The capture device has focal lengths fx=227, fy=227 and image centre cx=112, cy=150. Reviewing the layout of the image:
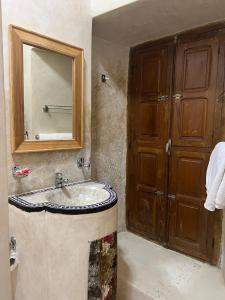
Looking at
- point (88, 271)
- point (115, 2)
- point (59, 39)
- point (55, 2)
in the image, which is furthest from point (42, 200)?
point (115, 2)

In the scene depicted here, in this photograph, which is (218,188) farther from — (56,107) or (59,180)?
(56,107)

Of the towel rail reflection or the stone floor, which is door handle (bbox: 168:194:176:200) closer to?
the stone floor

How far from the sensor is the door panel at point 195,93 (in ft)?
5.94

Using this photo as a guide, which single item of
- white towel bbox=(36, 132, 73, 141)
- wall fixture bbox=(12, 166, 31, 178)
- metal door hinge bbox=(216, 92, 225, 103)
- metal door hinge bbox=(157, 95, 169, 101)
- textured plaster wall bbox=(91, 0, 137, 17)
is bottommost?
wall fixture bbox=(12, 166, 31, 178)

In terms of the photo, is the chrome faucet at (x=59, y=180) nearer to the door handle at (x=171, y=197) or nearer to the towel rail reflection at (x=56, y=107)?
Answer: the towel rail reflection at (x=56, y=107)

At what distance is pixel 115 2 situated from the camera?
1567 millimetres

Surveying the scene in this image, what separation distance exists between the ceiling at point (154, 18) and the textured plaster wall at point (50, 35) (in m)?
0.21

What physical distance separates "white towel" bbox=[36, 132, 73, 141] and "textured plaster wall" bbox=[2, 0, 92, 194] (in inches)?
4.0

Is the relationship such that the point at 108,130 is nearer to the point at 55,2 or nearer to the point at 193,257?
the point at 55,2

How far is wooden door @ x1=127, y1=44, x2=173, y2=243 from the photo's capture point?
6.86 feet

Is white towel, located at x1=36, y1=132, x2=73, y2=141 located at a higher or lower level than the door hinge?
higher

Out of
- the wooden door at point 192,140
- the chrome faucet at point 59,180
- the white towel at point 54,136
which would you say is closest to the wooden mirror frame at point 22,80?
the white towel at point 54,136

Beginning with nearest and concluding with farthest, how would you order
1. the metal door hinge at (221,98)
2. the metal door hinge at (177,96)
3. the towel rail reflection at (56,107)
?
the towel rail reflection at (56,107) < the metal door hinge at (221,98) < the metal door hinge at (177,96)

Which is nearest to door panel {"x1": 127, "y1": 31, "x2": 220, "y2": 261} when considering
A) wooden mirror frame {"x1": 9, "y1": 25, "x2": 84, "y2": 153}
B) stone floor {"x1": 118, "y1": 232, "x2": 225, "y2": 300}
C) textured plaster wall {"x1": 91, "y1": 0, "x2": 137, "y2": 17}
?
stone floor {"x1": 118, "y1": 232, "x2": 225, "y2": 300}
